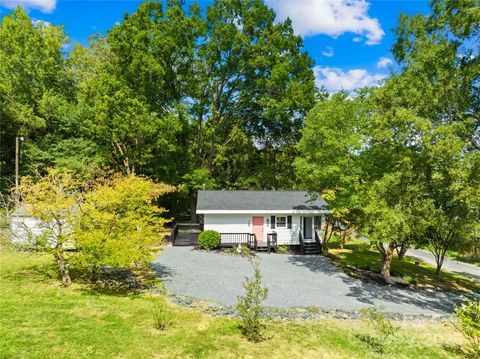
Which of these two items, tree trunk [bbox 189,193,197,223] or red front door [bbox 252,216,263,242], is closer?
red front door [bbox 252,216,263,242]

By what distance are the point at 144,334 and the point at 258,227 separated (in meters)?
15.7

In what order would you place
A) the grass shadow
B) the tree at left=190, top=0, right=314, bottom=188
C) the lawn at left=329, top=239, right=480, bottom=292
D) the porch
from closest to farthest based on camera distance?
the grass shadow
the lawn at left=329, top=239, right=480, bottom=292
the porch
the tree at left=190, top=0, right=314, bottom=188

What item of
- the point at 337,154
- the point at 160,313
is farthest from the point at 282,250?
the point at 160,313

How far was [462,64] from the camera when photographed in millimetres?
12617

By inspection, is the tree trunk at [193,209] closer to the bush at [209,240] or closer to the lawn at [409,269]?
the bush at [209,240]

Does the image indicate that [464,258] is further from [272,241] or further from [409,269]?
[272,241]

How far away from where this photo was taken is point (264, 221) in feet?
80.2

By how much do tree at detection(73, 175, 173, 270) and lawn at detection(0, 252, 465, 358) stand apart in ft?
5.35

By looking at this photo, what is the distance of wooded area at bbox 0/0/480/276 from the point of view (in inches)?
512

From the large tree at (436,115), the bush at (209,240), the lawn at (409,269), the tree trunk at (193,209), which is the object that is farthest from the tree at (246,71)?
the large tree at (436,115)

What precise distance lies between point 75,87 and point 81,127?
8.64 m

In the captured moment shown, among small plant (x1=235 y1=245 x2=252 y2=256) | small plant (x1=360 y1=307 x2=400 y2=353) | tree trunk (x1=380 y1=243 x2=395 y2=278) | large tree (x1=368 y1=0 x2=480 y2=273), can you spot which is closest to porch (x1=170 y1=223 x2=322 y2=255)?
small plant (x1=235 y1=245 x2=252 y2=256)

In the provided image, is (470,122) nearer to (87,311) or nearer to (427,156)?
(427,156)

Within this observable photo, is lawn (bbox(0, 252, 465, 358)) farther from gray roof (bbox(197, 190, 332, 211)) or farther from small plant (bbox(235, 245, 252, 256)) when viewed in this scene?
gray roof (bbox(197, 190, 332, 211))
